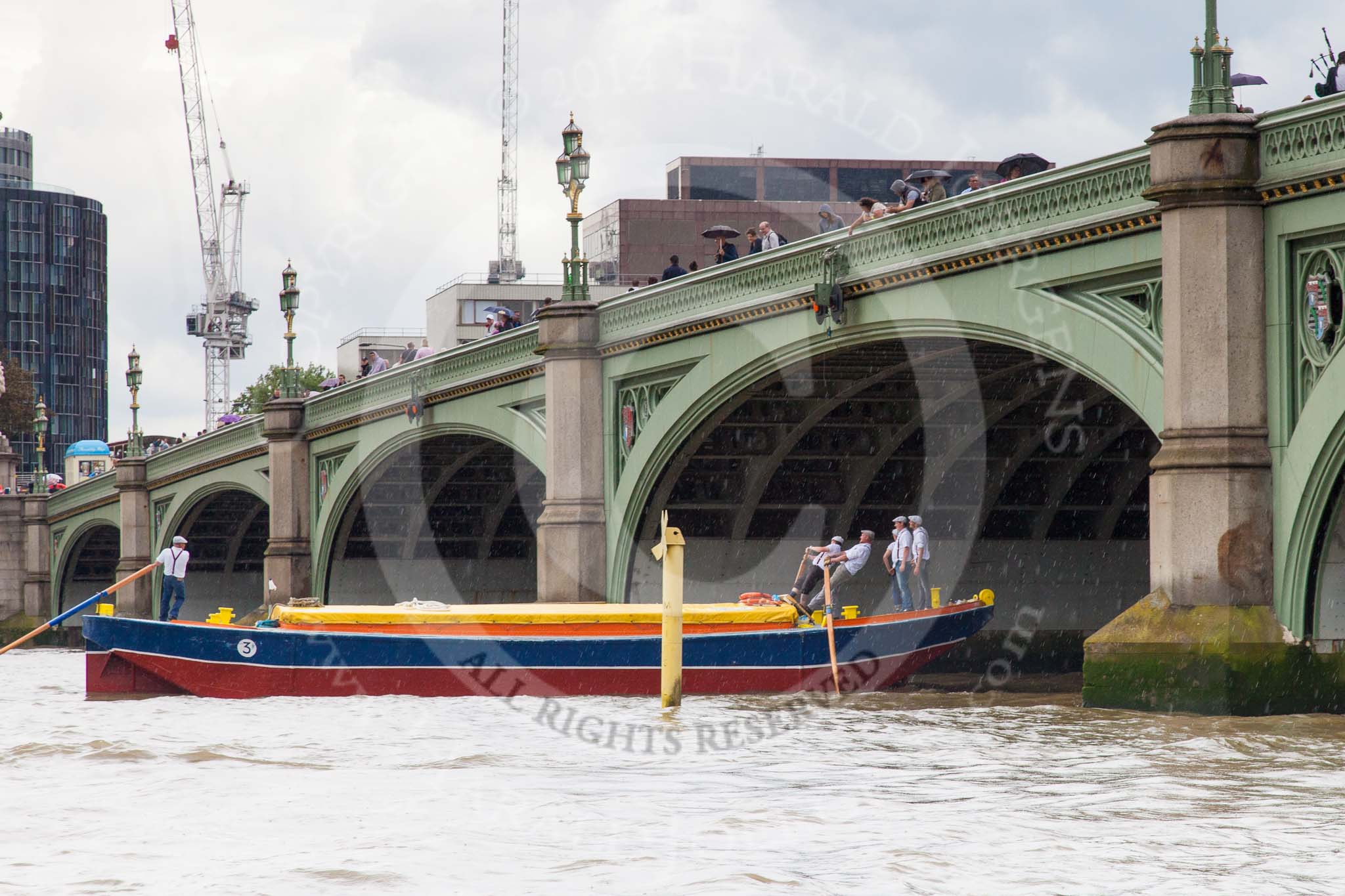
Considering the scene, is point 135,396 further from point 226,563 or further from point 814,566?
point 814,566

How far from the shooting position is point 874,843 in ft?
45.6

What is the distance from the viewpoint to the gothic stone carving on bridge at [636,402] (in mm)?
31453

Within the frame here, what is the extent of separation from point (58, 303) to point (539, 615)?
15036cm

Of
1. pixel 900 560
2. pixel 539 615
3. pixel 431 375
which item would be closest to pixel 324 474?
pixel 431 375

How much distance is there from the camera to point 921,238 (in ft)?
80.9

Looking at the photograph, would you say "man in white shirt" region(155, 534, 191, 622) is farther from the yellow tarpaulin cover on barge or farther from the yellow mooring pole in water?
Answer: the yellow mooring pole in water

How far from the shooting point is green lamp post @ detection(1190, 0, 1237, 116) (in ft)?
64.7

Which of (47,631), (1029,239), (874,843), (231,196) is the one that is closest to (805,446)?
(1029,239)

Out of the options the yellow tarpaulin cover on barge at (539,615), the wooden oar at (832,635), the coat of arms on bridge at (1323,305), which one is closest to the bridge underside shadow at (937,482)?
the wooden oar at (832,635)

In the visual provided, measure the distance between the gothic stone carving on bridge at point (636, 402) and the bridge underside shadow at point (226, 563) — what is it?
1372 inches

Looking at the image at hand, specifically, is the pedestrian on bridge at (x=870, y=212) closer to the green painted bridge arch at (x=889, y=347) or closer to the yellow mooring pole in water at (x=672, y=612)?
the green painted bridge arch at (x=889, y=347)

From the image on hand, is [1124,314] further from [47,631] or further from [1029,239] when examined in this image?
[47,631]

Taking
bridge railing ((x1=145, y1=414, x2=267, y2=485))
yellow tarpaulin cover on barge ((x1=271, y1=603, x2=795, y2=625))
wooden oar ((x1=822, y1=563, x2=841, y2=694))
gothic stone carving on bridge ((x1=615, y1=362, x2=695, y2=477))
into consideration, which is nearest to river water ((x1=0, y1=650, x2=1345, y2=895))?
wooden oar ((x1=822, y1=563, x2=841, y2=694))

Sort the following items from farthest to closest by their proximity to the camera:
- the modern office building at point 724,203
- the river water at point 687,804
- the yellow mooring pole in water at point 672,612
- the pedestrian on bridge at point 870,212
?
the modern office building at point 724,203 < the pedestrian on bridge at point 870,212 < the yellow mooring pole in water at point 672,612 < the river water at point 687,804
